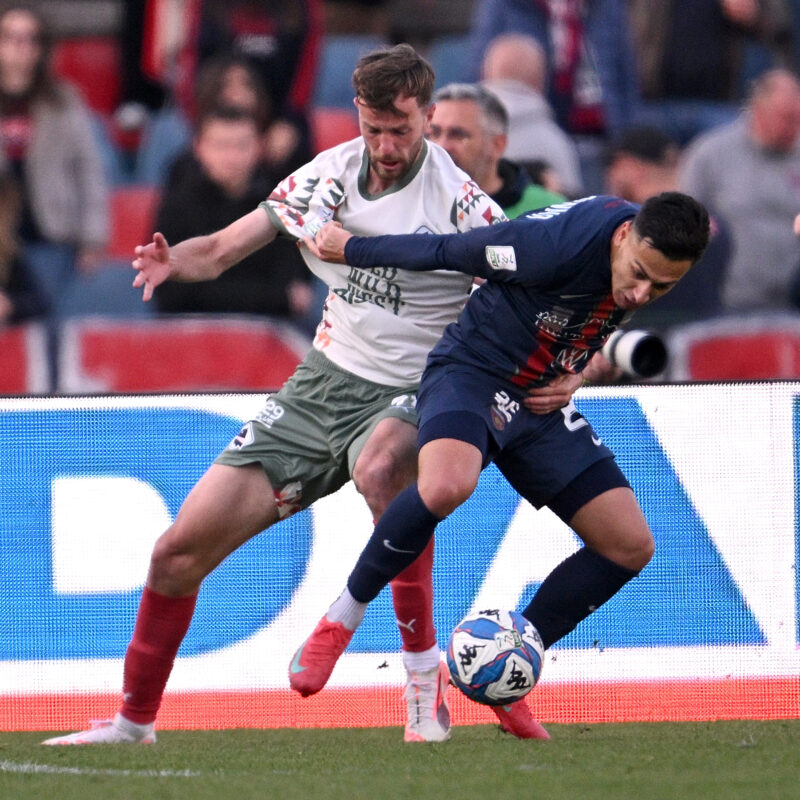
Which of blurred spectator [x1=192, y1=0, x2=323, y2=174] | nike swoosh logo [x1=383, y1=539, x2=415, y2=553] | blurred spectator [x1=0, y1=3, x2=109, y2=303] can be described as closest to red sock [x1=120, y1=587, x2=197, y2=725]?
nike swoosh logo [x1=383, y1=539, x2=415, y2=553]

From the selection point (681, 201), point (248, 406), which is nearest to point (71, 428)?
point (248, 406)

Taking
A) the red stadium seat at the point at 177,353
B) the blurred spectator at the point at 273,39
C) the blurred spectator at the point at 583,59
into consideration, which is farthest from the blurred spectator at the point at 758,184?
the red stadium seat at the point at 177,353

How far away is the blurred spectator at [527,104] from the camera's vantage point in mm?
8203

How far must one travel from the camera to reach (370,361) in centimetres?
462

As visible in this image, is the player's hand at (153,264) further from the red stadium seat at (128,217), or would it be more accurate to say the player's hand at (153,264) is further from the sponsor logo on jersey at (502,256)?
the red stadium seat at (128,217)

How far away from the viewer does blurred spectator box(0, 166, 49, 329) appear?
8.20 meters

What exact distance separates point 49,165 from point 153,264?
14.6 feet

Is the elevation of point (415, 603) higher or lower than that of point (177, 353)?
higher

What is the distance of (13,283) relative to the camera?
829cm

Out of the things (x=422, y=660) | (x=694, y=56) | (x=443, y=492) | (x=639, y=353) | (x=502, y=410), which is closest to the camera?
(x=443, y=492)

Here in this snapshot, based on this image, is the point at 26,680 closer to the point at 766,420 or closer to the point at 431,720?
the point at 431,720

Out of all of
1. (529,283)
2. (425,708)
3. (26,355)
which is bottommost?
(26,355)

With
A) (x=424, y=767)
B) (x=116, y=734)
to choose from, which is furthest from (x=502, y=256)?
(x=116, y=734)

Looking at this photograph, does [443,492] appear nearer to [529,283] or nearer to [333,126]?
[529,283]
